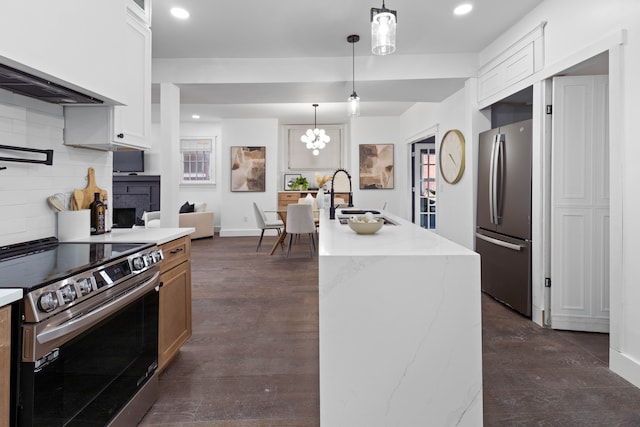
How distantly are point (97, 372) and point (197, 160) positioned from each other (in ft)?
25.2

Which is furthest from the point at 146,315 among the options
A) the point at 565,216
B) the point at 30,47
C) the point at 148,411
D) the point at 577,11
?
the point at 577,11

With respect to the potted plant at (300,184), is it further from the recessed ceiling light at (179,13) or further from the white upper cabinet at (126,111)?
the white upper cabinet at (126,111)

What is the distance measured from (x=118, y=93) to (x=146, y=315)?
4.02 ft

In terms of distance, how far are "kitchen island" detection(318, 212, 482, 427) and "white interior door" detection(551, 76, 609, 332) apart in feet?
6.11

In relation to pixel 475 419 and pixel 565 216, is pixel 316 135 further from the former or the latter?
pixel 475 419

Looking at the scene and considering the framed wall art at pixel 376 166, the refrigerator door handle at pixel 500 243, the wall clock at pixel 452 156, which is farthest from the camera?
the framed wall art at pixel 376 166

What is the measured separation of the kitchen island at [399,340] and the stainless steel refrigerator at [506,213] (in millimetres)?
1993

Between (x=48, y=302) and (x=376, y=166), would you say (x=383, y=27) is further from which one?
(x=376, y=166)

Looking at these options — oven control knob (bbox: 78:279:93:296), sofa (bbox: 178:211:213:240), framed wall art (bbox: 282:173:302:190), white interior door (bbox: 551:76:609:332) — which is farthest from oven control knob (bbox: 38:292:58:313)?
framed wall art (bbox: 282:173:302:190)

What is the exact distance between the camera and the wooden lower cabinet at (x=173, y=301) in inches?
77.2

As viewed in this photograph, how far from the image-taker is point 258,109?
698 cm

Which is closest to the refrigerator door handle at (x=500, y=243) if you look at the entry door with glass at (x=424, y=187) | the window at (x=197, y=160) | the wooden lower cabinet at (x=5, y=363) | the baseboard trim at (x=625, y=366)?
the baseboard trim at (x=625, y=366)

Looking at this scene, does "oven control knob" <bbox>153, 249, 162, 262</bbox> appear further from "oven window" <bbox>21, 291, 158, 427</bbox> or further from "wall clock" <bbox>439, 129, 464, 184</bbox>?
"wall clock" <bbox>439, 129, 464, 184</bbox>

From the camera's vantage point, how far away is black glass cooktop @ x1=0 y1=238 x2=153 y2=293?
3.65 ft
